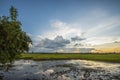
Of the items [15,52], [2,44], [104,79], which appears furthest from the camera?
[104,79]

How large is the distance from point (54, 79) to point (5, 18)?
1483cm

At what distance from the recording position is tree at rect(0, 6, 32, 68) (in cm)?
3519

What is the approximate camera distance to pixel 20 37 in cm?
3800

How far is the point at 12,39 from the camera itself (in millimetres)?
36094

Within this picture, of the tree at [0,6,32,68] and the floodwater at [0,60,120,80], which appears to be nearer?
the tree at [0,6,32,68]

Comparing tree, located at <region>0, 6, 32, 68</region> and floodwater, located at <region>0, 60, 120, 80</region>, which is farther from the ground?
tree, located at <region>0, 6, 32, 68</region>

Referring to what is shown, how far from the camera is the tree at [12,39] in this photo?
3519 cm

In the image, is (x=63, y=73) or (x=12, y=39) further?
(x=63, y=73)

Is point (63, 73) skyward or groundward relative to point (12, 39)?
groundward

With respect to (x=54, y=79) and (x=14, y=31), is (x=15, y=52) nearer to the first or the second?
(x=14, y=31)

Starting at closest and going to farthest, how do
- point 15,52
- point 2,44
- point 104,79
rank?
point 2,44 < point 15,52 < point 104,79

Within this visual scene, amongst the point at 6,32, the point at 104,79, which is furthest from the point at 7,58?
the point at 104,79

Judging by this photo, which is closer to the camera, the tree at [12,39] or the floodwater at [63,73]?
the tree at [12,39]

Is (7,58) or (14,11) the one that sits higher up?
(14,11)
